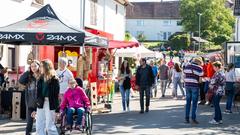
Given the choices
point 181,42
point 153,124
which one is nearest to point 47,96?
point 153,124

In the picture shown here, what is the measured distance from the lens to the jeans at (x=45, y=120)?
10.1 m

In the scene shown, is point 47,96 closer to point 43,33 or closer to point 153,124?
point 43,33

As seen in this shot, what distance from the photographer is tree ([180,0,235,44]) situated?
101625 mm

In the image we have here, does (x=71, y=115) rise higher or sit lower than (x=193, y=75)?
lower

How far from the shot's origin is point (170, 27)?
119 meters

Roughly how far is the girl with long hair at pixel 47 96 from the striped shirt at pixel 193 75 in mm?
5231

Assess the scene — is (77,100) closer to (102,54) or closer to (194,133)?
(194,133)

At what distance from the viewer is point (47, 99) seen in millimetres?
10109

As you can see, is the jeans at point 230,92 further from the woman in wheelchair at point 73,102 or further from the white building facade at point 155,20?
the white building facade at point 155,20

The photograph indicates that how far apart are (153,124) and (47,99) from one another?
16.1ft

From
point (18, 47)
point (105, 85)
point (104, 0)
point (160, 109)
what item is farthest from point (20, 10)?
point (104, 0)

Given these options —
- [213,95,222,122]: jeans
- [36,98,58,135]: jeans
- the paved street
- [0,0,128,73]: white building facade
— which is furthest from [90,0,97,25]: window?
[36,98,58,135]: jeans

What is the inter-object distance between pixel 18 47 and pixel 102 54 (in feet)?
13.3

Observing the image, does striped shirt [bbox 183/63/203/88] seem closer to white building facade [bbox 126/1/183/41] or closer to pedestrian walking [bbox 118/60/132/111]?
pedestrian walking [bbox 118/60/132/111]
